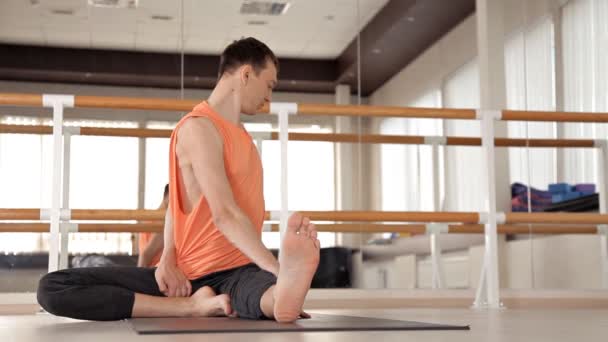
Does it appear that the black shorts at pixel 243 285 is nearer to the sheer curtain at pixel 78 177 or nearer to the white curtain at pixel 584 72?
the sheer curtain at pixel 78 177

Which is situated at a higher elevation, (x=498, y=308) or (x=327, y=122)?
(x=327, y=122)

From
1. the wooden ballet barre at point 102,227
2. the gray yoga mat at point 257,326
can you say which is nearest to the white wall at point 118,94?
the wooden ballet barre at point 102,227

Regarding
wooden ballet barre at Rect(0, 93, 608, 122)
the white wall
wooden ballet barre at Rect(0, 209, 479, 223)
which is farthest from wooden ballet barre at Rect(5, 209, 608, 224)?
the white wall

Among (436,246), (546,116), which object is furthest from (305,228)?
(436,246)

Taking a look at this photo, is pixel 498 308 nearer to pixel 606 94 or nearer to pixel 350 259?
pixel 350 259

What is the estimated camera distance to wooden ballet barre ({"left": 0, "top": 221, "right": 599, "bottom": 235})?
427 centimetres

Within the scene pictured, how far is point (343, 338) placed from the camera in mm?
1800

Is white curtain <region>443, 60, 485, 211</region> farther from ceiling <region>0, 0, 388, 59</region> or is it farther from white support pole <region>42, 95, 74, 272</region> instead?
white support pole <region>42, 95, 74, 272</region>

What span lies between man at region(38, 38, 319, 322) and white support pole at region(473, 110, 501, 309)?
146cm

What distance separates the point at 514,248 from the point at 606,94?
1143mm

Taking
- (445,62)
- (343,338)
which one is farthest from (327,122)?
(343,338)

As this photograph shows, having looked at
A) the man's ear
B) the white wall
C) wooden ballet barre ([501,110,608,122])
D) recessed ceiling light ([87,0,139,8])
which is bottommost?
the man's ear

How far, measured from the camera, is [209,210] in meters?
2.52

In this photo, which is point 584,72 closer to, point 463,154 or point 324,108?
point 463,154
